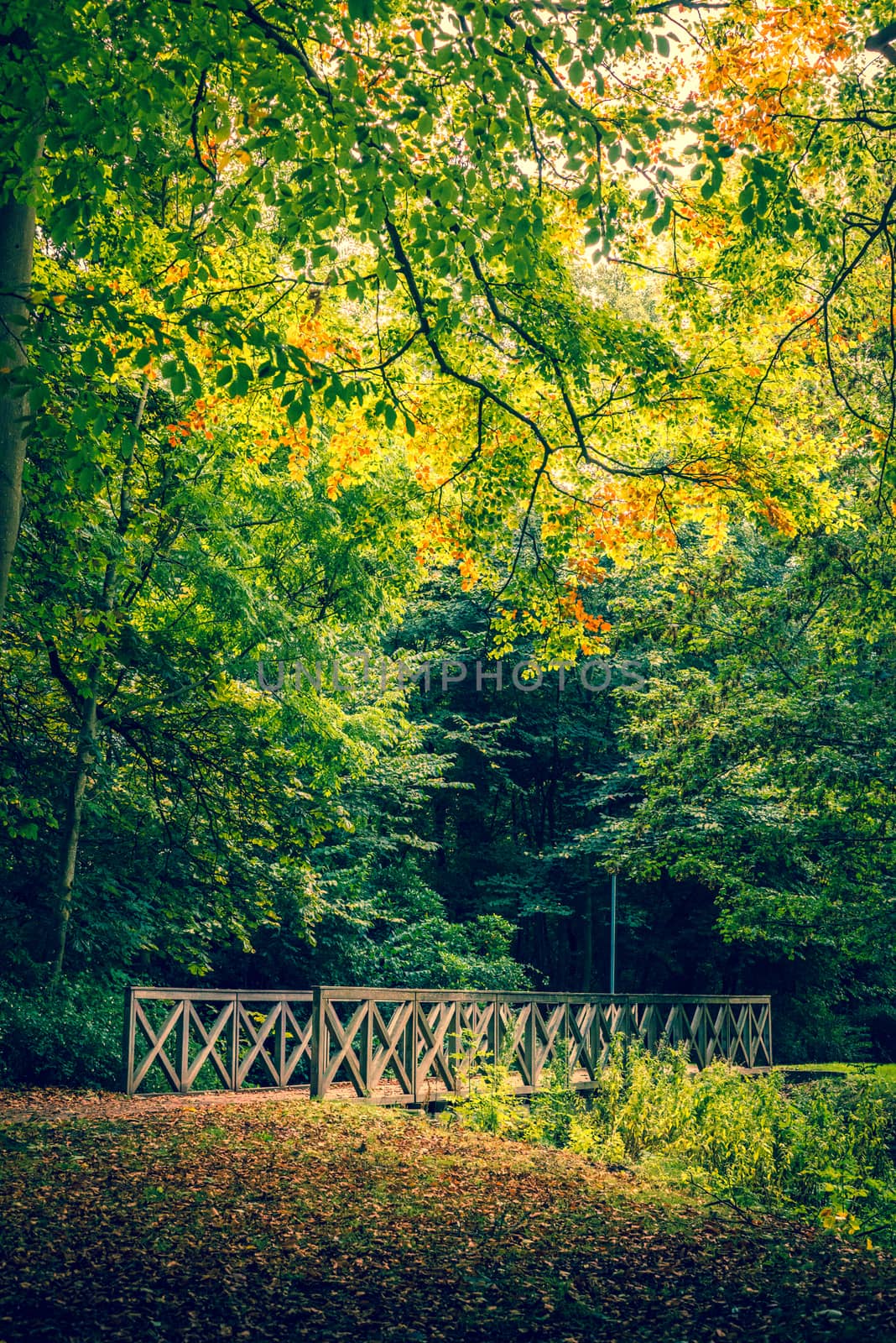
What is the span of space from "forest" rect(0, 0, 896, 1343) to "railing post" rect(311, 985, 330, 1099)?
3.33 feet

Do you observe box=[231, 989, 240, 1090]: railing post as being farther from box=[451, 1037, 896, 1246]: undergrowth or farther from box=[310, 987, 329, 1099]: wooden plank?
box=[451, 1037, 896, 1246]: undergrowth

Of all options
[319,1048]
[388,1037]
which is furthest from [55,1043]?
[388,1037]

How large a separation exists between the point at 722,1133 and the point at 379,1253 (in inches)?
187

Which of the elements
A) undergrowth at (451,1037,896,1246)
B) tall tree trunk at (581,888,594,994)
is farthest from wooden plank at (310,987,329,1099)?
tall tree trunk at (581,888,594,994)

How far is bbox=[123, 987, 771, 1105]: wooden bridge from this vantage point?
34.0 ft

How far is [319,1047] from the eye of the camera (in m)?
10.1

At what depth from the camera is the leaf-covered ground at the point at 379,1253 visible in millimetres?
4164

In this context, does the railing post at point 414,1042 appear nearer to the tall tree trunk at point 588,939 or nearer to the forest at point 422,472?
the forest at point 422,472

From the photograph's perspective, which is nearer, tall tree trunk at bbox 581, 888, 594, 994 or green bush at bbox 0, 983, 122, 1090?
green bush at bbox 0, 983, 122, 1090

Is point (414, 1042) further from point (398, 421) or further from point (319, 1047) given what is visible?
point (398, 421)

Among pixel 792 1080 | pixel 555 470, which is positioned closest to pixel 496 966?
pixel 792 1080

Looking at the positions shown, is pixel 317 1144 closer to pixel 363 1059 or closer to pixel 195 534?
pixel 363 1059

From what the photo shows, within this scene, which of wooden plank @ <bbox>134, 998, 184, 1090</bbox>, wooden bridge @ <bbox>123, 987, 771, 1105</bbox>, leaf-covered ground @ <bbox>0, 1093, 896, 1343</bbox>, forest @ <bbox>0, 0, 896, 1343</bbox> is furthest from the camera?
wooden plank @ <bbox>134, 998, 184, 1090</bbox>

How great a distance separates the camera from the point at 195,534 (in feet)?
38.4
